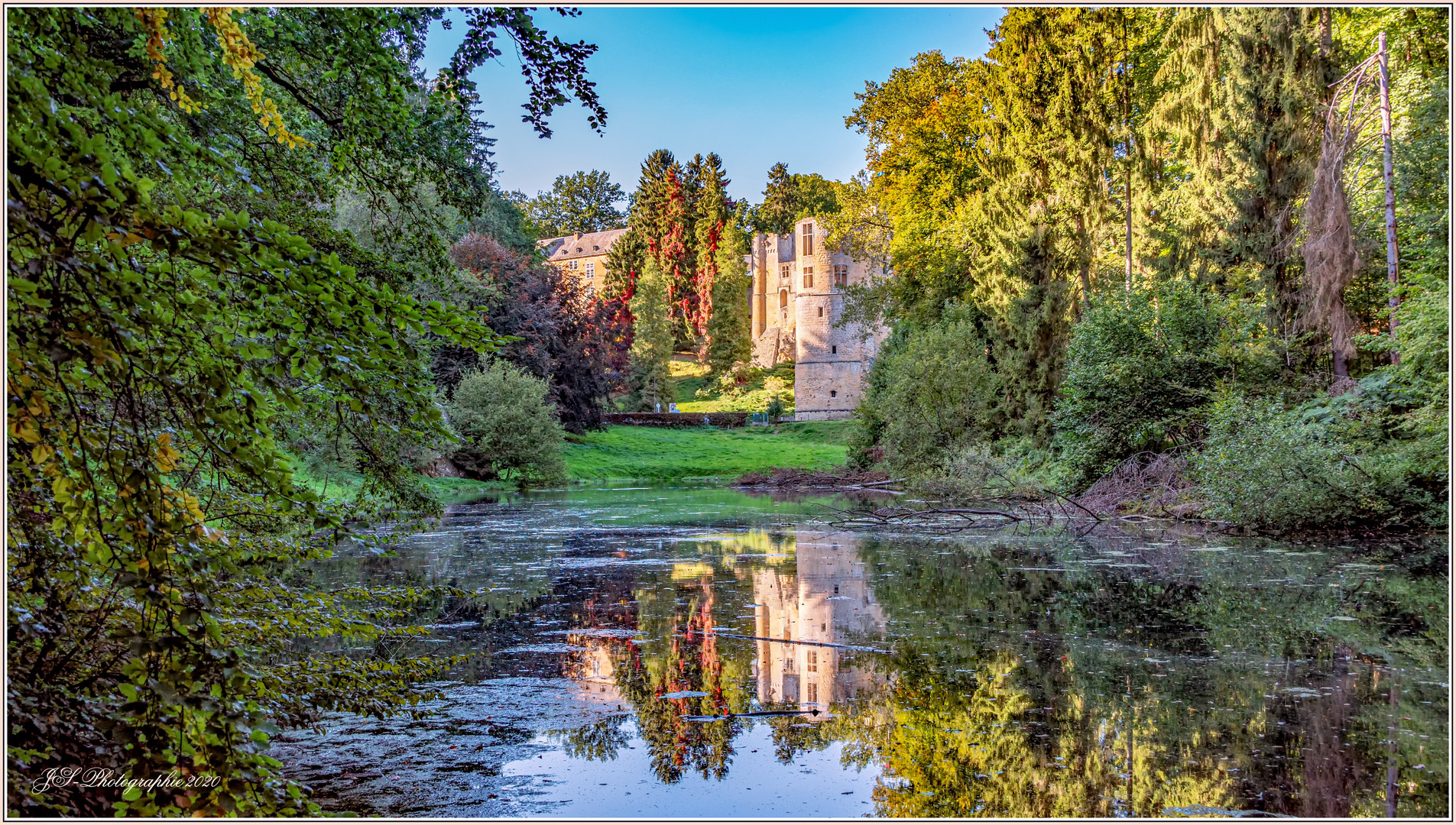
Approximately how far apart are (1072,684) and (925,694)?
1.01 m

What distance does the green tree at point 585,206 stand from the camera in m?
96.8

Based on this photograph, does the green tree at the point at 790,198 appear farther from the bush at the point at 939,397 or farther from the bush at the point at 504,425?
the bush at the point at 939,397

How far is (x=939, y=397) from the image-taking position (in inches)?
975

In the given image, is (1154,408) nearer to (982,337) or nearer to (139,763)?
(982,337)

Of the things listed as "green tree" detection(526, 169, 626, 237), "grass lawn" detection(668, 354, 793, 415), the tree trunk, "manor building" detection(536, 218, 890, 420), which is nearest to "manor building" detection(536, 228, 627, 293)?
"green tree" detection(526, 169, 626, 237)

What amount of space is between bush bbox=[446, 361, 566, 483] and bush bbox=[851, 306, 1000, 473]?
36.6ft

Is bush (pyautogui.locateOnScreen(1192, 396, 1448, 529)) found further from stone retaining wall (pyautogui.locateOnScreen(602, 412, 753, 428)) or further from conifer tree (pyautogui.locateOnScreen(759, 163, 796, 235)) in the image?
conifer tree (pyautogui.locateOnScreen(759, 163, 796, 235))

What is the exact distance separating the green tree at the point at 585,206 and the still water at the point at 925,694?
287 ft

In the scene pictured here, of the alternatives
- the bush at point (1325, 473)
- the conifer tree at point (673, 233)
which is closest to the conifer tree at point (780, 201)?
the conifer tree at point (673, 233)

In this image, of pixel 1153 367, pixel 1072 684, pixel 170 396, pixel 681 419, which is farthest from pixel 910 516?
pixel 681 419

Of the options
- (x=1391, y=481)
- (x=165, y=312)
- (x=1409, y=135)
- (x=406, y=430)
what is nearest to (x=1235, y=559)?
(x=1391, y=481)

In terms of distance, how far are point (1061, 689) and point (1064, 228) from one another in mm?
19964

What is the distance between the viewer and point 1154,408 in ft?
60.1

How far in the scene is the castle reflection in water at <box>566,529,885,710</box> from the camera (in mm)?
6371
